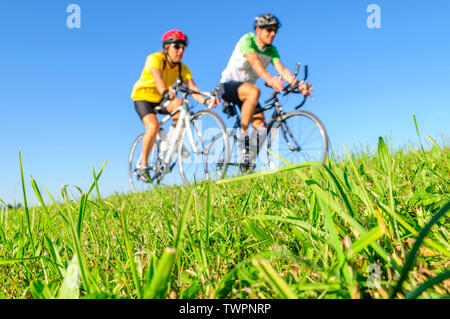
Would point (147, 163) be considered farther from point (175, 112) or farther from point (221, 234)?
point (221, 234)

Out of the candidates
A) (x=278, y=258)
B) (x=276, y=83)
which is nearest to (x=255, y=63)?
(x=276, y=83)

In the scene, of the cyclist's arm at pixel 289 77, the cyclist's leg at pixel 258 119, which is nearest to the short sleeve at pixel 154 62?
the cyclist's leg at pixel 258 119

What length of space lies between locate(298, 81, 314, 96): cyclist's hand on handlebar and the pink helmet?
8.86 ft

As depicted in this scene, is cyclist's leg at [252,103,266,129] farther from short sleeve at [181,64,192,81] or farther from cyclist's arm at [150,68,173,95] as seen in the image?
cyclist's arm at [150,68,173,95]

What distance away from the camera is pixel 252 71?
6605 mm

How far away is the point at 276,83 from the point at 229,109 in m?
1.22

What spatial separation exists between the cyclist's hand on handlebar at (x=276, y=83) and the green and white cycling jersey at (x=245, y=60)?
0.58 m

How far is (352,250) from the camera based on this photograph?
1.82ft

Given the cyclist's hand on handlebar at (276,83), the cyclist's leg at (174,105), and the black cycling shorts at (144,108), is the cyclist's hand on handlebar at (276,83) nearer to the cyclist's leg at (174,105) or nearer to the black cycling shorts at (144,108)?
the cyclist's leg at (174,105)

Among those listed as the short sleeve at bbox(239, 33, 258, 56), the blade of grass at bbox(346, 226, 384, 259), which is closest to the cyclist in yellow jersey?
the short sleeve at bbox(239, 33, 258, 56)

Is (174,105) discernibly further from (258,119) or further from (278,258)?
(278,258)
